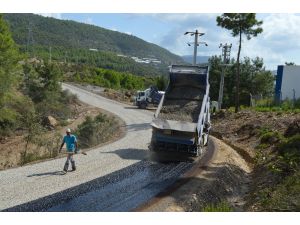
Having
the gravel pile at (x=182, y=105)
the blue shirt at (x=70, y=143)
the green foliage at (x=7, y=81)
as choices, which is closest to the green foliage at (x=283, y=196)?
the gravel pile at (x=182, y=105)

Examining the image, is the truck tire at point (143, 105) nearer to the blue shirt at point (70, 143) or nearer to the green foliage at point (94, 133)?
the green foliage at point (94, 133)

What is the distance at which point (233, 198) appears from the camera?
15.3 meters

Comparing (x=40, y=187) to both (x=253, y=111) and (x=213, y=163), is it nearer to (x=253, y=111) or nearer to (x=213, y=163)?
(x=213, y=163)

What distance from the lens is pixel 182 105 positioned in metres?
20.5

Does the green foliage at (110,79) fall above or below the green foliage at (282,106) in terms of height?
below

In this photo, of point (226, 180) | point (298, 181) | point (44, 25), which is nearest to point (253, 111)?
point (226, 180)

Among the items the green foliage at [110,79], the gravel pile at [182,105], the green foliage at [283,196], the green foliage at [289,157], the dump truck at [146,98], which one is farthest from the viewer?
Answer: the green foliage at [110,79]

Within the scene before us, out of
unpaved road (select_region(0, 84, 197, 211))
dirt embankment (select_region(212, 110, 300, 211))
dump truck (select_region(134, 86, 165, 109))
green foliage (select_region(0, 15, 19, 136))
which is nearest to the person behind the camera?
dirt embankment (select_region(212, 110, 300, 211))

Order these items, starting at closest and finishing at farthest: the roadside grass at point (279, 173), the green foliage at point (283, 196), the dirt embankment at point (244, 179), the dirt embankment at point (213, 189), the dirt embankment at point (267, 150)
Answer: the green foliage at point (283, 196), the roadside grass at point (279, 173), the dirt embankment at point (267, 150), the dirt embankment at point (244, 179), the dirt embankment at point (213, 189)

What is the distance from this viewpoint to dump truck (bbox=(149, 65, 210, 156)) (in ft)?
62.5

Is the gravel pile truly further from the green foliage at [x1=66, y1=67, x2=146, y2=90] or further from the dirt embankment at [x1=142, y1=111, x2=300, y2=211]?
the green foliage at [x1=66, y1=67, x2=146, y2=90]

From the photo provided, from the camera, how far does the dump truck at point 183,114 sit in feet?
62.5

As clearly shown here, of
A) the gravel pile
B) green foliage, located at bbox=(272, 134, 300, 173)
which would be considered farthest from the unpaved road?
green foliage, located at bbox=(272, 134, 300, 173)

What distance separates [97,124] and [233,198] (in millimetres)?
18251
